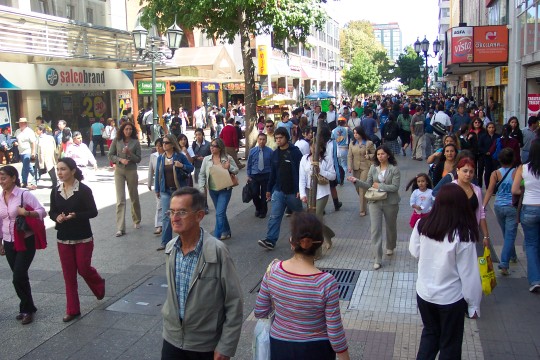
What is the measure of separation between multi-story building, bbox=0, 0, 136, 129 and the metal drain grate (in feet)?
45.4

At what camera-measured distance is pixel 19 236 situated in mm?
6121

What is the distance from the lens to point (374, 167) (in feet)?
26.4

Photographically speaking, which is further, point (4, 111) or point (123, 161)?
point (4, 111)


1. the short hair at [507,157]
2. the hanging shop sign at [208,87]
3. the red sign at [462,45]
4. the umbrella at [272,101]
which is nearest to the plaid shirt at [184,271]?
the short hair at [507,157]

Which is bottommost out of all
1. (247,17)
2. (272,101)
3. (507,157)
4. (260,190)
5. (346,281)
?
(346,281)

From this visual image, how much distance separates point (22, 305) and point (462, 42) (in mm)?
18631

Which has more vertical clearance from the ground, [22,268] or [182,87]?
[182,87]

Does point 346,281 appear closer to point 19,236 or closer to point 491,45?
point 19,236

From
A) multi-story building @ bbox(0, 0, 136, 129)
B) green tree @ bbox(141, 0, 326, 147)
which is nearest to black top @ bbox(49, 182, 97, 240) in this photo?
green tree @ bbox(141, 0, 326, 147)

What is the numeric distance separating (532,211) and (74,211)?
4.96m

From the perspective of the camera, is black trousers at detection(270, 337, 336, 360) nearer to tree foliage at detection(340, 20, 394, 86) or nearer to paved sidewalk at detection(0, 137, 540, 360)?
paved sidewalk at detection(0, 137, 540, 360)

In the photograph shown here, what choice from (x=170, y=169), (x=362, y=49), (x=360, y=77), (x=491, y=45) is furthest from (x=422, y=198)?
(x=362, y=49)

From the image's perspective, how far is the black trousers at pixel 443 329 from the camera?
407cm

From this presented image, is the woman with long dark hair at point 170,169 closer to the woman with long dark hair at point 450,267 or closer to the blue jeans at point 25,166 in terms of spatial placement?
the woman with long dark hair at point 450,267
